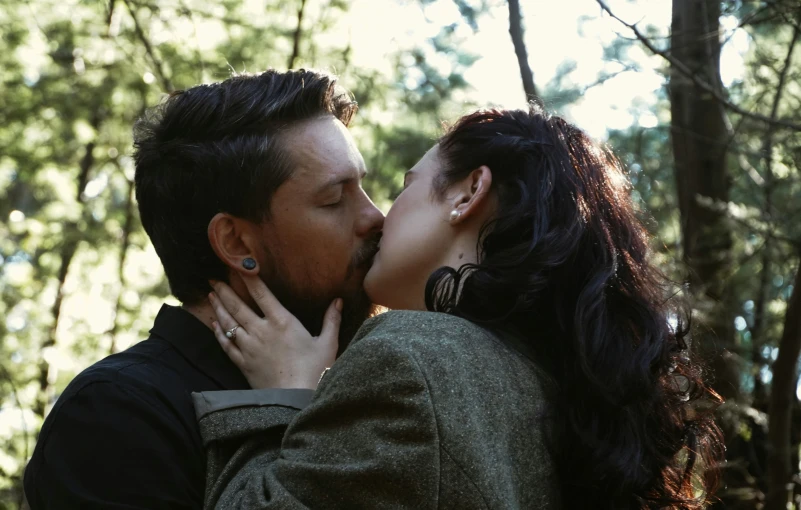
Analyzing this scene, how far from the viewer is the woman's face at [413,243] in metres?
2.48

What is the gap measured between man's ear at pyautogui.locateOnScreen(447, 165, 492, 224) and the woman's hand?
1.89 ft

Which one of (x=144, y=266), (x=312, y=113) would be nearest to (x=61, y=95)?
(x=144, y=266)

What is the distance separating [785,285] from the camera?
4.95 m

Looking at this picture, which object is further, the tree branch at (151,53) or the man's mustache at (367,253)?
the tree branch at (151,53)

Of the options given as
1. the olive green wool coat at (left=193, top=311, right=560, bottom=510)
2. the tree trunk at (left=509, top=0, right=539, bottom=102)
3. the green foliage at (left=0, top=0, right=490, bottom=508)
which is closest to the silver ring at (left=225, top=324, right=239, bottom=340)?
the olive green wool coat at (left=193, top=311, right=560, bottom=510)

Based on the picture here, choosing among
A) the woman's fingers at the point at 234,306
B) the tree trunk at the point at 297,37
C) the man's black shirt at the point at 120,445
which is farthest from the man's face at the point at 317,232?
the tree trunk at the point at 297,37

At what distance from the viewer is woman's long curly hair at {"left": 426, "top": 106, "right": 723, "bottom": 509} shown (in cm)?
199

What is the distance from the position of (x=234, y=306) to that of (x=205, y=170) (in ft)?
1.46

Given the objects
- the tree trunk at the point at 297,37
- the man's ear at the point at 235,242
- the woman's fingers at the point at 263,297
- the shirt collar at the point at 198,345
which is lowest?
the shirt collar at the point at 198,345

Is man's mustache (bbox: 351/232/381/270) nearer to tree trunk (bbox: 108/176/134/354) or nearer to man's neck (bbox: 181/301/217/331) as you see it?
man's neck (bbox: 181/301/217/331)

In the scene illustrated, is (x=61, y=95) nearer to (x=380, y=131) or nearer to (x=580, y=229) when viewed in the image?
(x=380, y=131)

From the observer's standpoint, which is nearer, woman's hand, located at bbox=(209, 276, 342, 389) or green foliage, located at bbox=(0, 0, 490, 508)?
woman's hand, located at bbox=(209, 276, 342, 389)

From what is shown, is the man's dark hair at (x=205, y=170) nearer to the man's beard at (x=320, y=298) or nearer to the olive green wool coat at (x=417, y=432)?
the man's beard at (x=320, y=298)

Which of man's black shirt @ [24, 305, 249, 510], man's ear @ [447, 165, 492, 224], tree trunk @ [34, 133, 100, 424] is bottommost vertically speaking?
tree trunk @ [34, 133, 100, 424]
